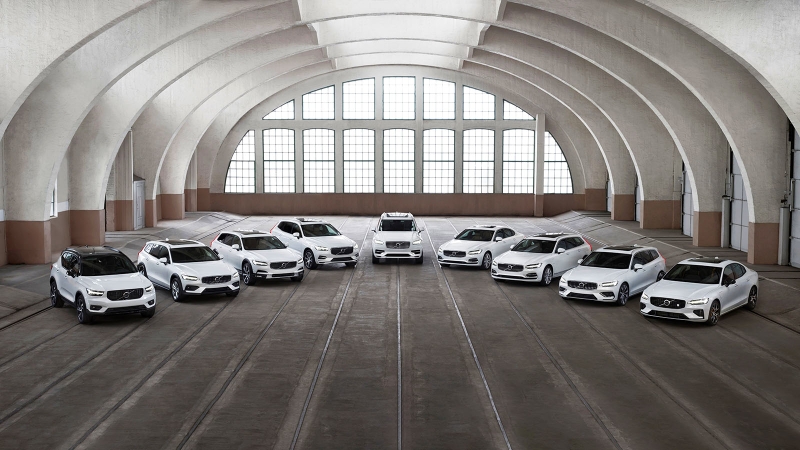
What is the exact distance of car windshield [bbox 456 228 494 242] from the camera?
27750 mm

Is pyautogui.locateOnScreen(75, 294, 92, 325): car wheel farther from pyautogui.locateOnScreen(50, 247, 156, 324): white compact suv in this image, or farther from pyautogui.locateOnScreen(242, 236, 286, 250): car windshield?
pyautogui.locateOnScreen(242, 236, 286, 250): car windshield

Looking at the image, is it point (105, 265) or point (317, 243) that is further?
point (317, 243)

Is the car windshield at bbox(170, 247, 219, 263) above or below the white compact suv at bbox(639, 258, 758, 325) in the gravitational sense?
above

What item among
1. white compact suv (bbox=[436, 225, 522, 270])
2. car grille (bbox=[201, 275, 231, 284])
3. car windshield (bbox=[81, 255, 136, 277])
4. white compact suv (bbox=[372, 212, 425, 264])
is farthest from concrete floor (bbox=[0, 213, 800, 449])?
white compact suv (bbox=[372, 212, 425, 264])

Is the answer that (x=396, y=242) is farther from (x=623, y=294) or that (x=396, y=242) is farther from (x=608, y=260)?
(x=623, y=294)

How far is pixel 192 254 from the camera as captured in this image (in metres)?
21.8

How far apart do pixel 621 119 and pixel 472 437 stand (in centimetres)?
2974

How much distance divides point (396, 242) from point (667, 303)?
11.3m

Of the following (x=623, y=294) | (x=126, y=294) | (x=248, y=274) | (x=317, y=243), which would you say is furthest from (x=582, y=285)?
(x=126, y=294)

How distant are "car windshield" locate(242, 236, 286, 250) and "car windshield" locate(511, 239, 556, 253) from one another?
710cm

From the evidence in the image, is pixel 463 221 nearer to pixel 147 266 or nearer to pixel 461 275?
pixel 461 275

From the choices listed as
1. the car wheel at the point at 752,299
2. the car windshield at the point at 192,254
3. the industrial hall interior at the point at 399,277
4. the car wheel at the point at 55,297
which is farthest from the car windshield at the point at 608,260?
the car wheel at the point at 55,297

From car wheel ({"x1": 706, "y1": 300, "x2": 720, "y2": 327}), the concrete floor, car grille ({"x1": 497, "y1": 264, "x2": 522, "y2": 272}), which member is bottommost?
the concrete floor

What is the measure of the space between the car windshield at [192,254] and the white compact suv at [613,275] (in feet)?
30.0
